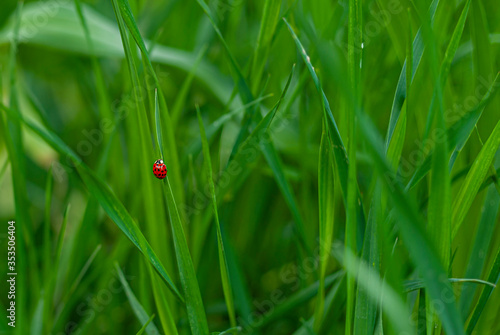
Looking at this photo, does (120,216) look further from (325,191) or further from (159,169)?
(325,191)

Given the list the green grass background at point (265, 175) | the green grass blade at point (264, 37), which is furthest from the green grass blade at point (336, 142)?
the green grass blade at point (264, 37)

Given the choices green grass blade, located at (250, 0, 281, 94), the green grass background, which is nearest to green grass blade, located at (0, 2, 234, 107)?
the green grass background

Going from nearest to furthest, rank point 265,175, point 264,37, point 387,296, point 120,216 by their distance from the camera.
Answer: point 387,296 < point 120,216 < point 264,37 < point 265,175

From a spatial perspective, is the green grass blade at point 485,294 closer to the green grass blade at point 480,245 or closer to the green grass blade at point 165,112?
the green grass blade at point 480,245

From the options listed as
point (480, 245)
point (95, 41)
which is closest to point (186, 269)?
point (480, 245)

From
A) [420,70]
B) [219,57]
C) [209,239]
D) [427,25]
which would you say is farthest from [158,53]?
[427,25]

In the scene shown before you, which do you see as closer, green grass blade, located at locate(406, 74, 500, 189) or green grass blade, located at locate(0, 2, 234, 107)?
green grass blade, located at locate(406, 74, 500, 189)

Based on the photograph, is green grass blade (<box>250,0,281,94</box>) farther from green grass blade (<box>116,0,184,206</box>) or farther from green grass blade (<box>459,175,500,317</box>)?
green grass blade (<box>459,175,500,317</box>)

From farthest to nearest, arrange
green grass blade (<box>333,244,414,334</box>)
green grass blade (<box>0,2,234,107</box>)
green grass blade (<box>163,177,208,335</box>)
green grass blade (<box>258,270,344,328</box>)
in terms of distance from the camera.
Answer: green grass blade (<box>0,2,234,107</box>), green grass blade (<box>258,270,344,328</box>), green grass blade (<box>163,177,208,335</box>), green grass blade (<box>333,244,414,334</box>)
